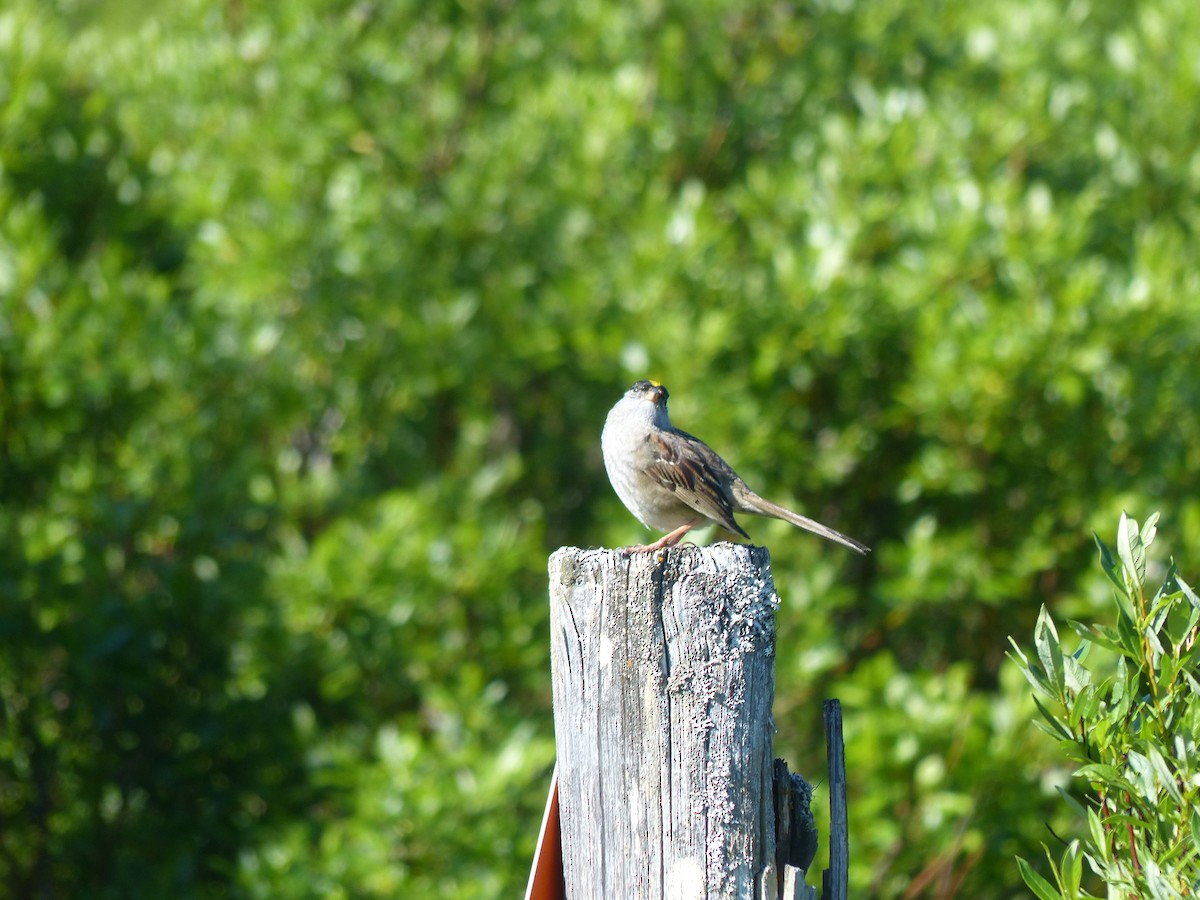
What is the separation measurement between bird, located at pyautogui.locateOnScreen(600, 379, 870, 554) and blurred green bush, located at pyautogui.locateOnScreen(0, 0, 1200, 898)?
2.41m

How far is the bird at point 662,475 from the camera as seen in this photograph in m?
4.97

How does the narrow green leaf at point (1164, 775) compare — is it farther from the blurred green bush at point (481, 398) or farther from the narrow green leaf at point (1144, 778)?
the blurred green bush at point (481, 398)

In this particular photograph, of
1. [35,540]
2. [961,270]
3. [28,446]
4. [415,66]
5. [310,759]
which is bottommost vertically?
[310,759]

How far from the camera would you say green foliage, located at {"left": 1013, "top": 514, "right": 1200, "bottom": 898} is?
8.23ft

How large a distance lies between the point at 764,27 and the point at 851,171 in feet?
6.15

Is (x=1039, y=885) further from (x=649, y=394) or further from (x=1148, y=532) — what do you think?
(x=649, y=394)

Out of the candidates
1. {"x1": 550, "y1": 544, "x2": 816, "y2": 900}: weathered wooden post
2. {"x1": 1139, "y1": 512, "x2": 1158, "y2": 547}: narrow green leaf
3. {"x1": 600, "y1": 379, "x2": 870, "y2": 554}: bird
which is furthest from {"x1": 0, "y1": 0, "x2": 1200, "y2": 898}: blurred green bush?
{"x1": 1139, "y1": 512, "x2": 1158, "y2": 547}: narrow green leaf

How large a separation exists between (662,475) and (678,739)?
7.49 ft

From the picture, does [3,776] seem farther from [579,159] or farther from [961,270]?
[961,270]

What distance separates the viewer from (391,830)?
22.5 ft

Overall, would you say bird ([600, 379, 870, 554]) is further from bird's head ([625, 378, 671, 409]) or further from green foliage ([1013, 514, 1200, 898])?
green foliage ([1013, 514, 1200, 898])

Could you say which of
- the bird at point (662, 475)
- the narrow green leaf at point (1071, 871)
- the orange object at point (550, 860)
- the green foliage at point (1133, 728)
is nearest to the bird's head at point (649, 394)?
the bird at point (662, 475)

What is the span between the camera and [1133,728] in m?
2.71

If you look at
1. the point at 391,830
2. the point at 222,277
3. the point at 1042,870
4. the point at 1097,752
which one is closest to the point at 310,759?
the point at 391,830
